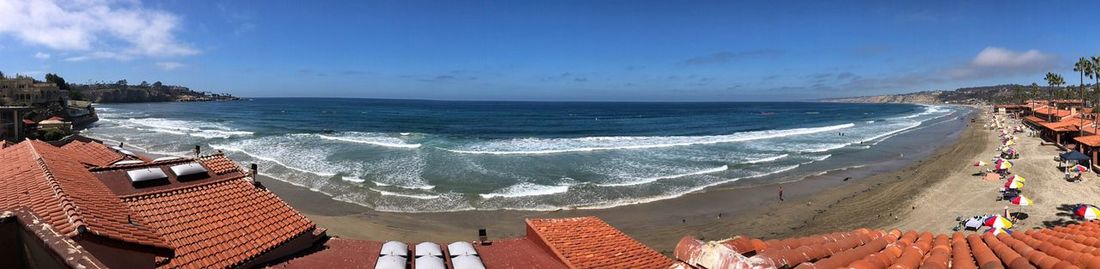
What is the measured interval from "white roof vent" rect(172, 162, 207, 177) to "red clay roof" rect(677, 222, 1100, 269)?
415 inches

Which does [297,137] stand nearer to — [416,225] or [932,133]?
[416,225]

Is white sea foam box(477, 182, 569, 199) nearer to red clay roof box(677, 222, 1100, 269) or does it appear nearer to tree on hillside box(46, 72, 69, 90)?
red clay roof box(677, 222, 1100, 269)

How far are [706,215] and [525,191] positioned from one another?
8256 millimetres

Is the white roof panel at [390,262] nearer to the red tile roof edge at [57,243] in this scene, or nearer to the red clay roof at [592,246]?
the red clay roof at [592,246]

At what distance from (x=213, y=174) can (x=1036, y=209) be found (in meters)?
27.2

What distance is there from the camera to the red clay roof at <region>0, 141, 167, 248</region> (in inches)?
218

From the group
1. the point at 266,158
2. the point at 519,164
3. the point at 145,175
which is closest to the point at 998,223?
the point at 145,175

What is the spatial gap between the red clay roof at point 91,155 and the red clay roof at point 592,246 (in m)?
9.88

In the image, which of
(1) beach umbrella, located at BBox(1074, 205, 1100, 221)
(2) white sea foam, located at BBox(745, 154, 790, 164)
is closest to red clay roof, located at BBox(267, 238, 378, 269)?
(1) beach umbrella, located at BBox(1074, 205, 1100, 221)

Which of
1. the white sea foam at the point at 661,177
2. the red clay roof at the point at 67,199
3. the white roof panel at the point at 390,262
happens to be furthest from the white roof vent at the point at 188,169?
the white sea foam at the point at 661,177

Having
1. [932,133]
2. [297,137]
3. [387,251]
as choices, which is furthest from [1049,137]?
[297,137]

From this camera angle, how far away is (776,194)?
25266mm

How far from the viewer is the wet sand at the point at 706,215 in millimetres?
18953

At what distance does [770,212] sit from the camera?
72.2ft
